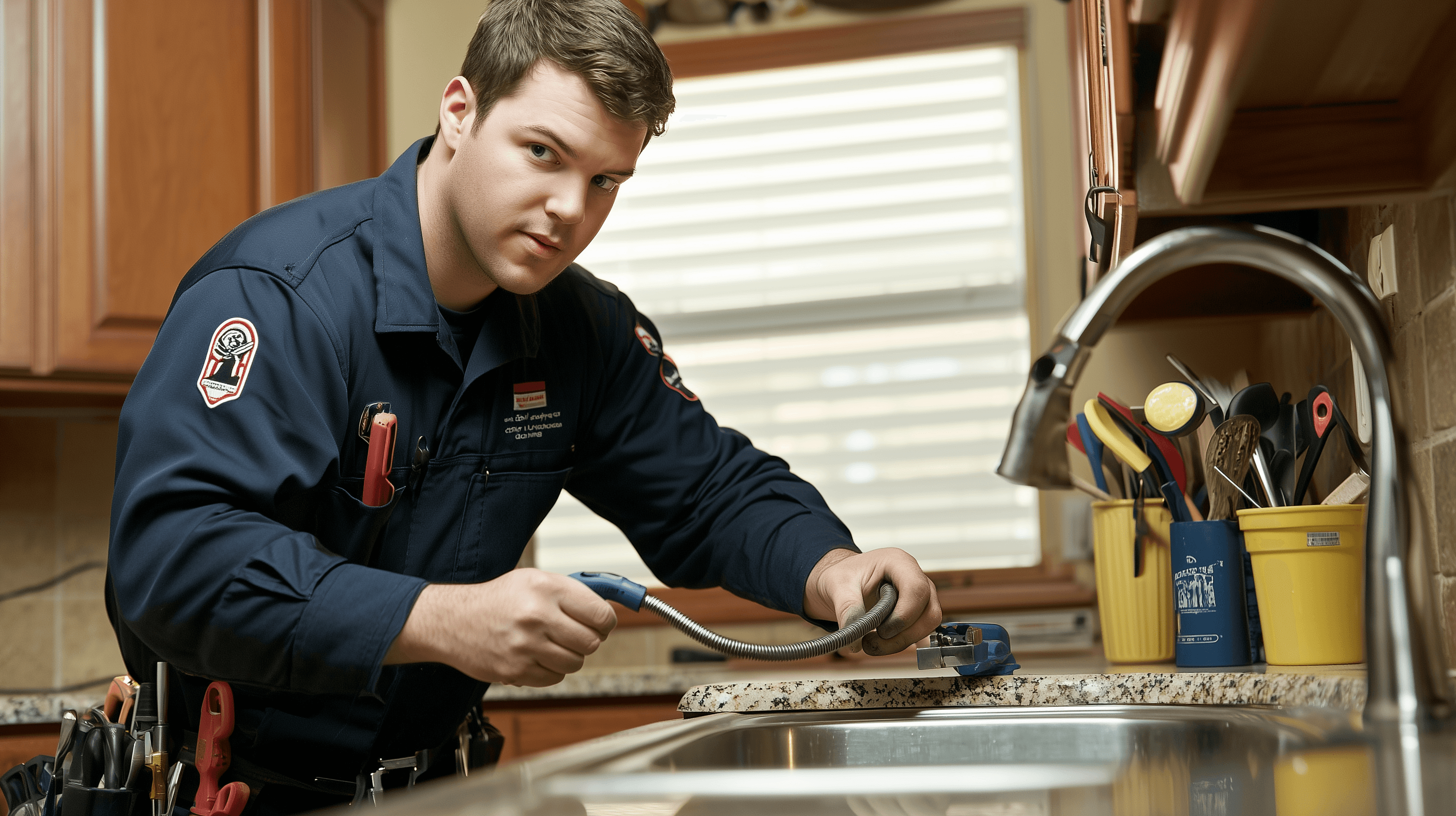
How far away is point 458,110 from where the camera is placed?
1.15 m

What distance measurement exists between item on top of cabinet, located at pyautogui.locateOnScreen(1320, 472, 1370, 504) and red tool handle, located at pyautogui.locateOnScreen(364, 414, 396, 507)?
0.83 m

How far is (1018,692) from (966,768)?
32cm

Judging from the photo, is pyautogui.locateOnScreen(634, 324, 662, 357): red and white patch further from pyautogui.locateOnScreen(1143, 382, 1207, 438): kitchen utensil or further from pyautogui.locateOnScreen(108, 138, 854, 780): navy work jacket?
pyautogui.locateOnScreen(1143, 382, 1207, 438): kitchen utensil

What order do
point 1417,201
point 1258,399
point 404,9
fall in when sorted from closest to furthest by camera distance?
point 1417,201 → point 1258,399 → point 404,9

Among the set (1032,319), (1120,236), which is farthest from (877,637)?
(1032,319)

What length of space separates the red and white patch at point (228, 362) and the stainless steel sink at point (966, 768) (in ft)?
1.43

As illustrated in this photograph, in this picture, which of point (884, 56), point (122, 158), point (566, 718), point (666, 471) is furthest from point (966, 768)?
point (884, 56)

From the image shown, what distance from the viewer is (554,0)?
3.66 ft

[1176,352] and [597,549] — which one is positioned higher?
[1176,352]

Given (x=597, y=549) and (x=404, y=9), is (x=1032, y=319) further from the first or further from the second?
(x=404, y=9)

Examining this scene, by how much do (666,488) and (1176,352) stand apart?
119cm

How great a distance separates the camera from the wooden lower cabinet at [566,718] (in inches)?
78.3

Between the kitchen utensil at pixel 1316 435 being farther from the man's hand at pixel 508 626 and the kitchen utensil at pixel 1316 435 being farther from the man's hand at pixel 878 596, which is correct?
the man's hand at pixel 508 626

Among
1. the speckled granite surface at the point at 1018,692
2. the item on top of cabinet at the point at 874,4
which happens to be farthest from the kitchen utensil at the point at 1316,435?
the item on top of cabinet at the point at 874,4
